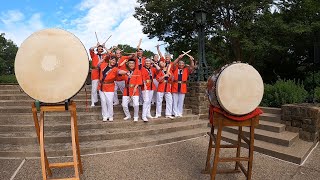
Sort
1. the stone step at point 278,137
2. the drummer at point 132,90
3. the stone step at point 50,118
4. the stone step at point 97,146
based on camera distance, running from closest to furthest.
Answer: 1. the stone step at point 97,146
2. the stone step at point 278,137
3. the stone step at point 50,118
4. the drummer at point 132,90

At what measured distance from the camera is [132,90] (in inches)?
299

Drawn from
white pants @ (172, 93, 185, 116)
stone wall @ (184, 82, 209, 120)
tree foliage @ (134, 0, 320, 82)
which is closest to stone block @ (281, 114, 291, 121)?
stone wall @ (184, 82, 209, 120)

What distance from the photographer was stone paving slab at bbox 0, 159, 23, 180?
442 cm

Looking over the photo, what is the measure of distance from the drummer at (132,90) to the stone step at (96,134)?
0.50 metres

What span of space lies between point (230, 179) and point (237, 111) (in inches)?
52.1

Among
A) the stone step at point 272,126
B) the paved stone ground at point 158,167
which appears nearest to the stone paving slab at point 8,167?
the paved stone ground at point 158,167

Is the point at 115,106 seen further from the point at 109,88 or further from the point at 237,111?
the point at 237,111

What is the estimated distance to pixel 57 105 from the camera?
12.7 feet

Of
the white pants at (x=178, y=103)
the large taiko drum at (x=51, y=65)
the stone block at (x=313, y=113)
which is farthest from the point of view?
the white pants at (x=178, y=103)

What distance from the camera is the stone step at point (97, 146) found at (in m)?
5.38

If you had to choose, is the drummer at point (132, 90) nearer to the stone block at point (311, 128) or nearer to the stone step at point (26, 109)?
the stone step at point (26, 109)

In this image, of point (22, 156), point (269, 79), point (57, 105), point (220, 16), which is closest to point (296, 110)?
point (57, 105)

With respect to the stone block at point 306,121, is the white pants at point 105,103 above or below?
above

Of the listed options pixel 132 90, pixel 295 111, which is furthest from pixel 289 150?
pixel 132 90
